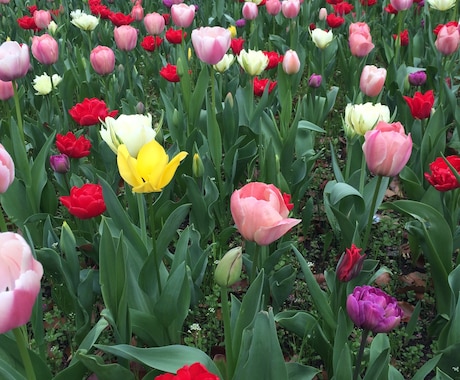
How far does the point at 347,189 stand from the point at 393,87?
137cm

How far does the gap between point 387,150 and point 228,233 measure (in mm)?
764

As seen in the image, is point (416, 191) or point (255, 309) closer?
point (255, 309)

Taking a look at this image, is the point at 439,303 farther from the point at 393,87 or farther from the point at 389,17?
the point at 389,17

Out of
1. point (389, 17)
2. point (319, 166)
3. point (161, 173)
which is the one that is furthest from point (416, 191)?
point (389, 17)

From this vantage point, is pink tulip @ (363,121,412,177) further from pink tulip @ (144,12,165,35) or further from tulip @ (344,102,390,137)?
pink tulip @ (144,12,165,35)

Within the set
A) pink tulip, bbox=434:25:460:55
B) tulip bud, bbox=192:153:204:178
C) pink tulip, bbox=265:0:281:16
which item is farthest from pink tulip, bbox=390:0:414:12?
tulip bud, bbox=192:153:204:178

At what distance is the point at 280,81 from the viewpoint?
2.55 metres

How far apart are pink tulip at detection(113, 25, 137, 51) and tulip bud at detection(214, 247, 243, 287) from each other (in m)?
2.21

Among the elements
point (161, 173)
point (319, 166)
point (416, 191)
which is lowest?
point (319, 166)

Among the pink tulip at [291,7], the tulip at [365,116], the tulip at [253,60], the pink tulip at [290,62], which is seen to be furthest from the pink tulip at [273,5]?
the tulip at [365,116]

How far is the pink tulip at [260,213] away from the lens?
3.34ft

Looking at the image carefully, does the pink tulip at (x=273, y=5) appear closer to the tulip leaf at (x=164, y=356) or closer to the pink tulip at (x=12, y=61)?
the pink tulip at (x=12, y=61)

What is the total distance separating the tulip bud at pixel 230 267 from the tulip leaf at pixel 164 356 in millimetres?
229

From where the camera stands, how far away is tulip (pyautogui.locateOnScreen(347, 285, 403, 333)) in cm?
107
